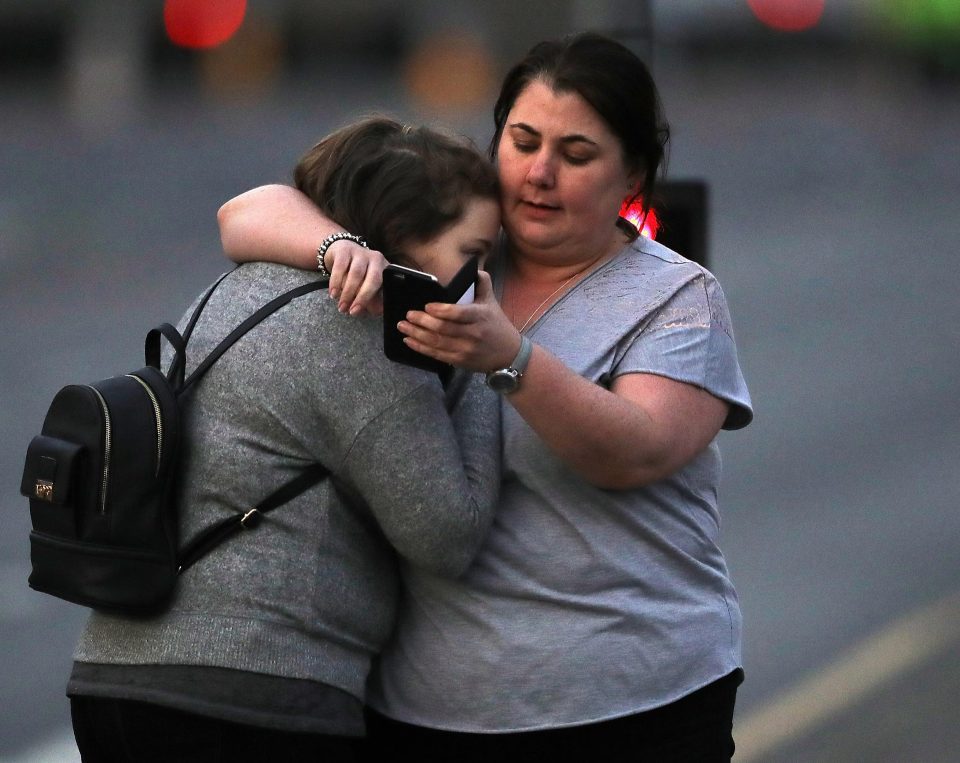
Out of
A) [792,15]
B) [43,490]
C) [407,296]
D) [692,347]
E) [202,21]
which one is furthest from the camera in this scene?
[792,15]

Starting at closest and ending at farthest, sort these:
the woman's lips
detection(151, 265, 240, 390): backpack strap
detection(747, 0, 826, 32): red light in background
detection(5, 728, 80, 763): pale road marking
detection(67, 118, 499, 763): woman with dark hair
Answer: detection(67, 118, 499, 763): woman with dark hair, detection(151, 265, 240, 390): backpack strap, the woman's lips, detection(5, 728, 80, 763): pale road marking, detection(747, 0, 826, 32): red light in background

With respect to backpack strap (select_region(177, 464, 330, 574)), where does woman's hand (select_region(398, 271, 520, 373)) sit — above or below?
above

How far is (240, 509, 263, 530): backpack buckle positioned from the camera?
7.16 ft

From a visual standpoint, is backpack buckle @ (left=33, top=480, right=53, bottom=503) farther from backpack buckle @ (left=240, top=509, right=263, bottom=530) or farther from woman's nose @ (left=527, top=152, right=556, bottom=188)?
woman's nose @ (left=527, top=152, right=556, bottom=188)

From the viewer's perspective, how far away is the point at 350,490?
7.39 ft

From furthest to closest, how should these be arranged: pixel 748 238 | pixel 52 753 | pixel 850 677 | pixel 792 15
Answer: pixel 792 15, pixel 748 238, pixel 850 677, pixel 52 753

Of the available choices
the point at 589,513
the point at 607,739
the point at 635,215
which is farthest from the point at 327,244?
the point at 607,739

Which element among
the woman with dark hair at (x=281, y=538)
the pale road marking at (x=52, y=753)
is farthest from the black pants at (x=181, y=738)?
the pale road marking at (x=52, y=753)

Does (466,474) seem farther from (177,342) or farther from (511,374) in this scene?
(177,342)

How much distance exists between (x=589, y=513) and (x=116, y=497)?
74 centimetres

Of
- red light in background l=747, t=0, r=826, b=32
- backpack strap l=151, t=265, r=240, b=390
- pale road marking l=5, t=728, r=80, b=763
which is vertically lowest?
red light in background l=747, t=0, r=826, b=32

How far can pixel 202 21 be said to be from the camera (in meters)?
22.3

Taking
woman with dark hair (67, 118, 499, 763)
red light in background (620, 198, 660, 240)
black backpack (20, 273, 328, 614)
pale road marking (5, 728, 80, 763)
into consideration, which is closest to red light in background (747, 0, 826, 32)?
pale road marking (5, 728, 80, 763)

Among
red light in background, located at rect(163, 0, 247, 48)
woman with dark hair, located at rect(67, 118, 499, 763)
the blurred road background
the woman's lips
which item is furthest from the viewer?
red light in background, located at rect(163, 0, 247, 48)
